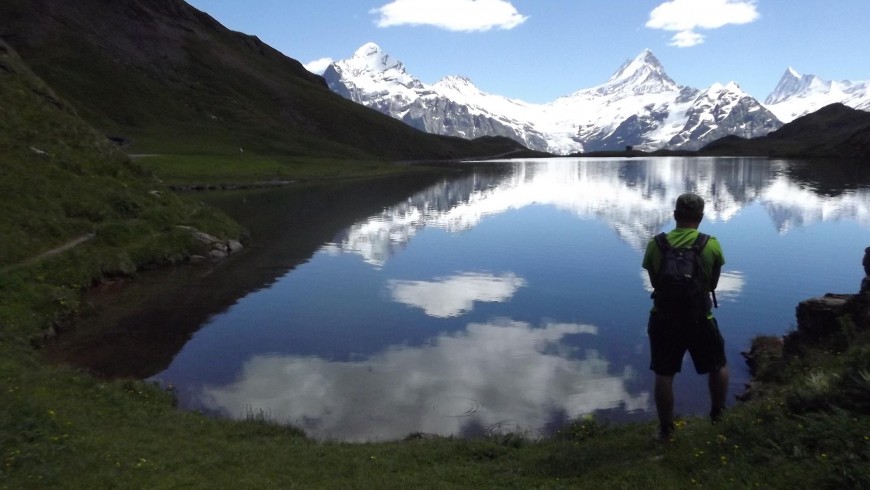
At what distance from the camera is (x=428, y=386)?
21.4 m

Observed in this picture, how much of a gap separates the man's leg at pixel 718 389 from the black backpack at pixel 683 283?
1.10 m

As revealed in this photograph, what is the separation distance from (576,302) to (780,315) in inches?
328

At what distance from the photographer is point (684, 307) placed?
38.3 feet

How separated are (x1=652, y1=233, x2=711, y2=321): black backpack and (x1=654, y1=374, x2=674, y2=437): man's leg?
1.22 metres

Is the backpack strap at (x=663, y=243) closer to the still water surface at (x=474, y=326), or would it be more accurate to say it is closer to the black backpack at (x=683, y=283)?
the black backpack at (x=683, y=283)

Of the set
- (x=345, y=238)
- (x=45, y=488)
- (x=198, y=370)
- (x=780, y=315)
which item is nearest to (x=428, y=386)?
(x=198, y=370)

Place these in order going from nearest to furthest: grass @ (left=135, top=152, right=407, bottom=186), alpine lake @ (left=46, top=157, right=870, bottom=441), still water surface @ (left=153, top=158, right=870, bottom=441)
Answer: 1. still water surface @ (left=153, top=158, right=870, bottom=441)
2. alpine lake @ (left=46, top=157, right=870, bottom=441)
3. grass @ (left=135, top=152, right=407, bottom=186)

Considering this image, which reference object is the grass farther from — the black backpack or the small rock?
the black backpack

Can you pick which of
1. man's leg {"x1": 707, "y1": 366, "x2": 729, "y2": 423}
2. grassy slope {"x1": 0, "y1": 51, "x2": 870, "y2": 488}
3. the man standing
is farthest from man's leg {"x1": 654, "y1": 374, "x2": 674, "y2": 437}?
man's leg {"x1": 707, "y1": 366, "x2": 729, "y2": 423}

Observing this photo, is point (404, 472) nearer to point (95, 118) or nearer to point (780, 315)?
point (780, 315)

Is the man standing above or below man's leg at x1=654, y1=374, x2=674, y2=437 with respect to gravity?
above

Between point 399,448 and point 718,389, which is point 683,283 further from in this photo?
point 399,448

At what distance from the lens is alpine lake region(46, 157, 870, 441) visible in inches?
787

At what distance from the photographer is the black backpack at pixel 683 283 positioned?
456 inches
